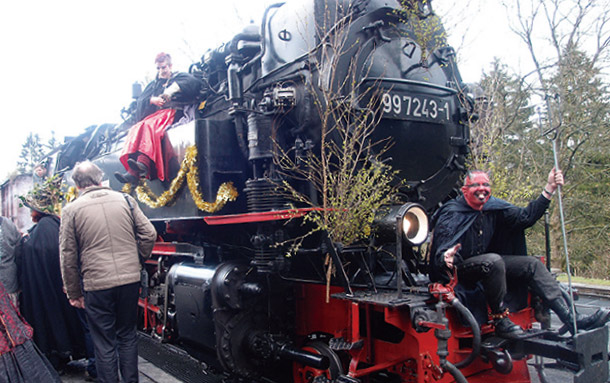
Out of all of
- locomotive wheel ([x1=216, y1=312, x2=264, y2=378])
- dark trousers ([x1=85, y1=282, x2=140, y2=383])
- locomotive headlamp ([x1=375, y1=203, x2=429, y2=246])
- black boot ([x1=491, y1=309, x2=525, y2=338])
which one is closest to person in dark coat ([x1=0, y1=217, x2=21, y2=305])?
dark trousers ([x1=85, y1=282, x2=140, y2=383])

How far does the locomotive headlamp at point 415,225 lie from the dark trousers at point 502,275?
1.14 ft

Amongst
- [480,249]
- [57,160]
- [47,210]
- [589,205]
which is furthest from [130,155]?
[589,205]

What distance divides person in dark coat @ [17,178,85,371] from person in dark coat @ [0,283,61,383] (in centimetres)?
76

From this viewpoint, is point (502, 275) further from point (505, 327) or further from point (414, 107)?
point (414, 107)

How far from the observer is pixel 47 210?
4457 millimetres

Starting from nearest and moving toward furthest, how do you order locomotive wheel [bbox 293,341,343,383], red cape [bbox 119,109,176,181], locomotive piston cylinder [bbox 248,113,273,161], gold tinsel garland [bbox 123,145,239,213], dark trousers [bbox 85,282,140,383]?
dark trousers [bbox 85,282,140,383]
locomotive wheel [bbox 293,341,343,383]
locomotive piston cylinder [bbox 248,113,273,161]
gold tinsel garland [bbox 123,145,239,213]
red cape [bbox 119,109,176,181]

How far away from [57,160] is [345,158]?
25.0 feet

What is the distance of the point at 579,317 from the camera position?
3387mm

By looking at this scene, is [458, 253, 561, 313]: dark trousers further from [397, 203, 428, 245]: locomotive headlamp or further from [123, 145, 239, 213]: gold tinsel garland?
[123, 145, 239, 213]: gold tinsel garland

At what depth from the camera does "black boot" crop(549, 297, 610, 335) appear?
3268 millimetres

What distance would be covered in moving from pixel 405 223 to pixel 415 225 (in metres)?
0.13

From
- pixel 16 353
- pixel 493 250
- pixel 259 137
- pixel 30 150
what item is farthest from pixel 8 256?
pixel 30 150

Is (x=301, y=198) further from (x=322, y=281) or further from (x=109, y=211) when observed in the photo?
(x=109, y=211)

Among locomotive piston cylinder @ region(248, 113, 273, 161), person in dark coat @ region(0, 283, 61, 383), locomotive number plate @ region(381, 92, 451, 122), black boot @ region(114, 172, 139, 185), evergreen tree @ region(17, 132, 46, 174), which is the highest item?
evergreen tree @ region(17, 132, 46, 174)
